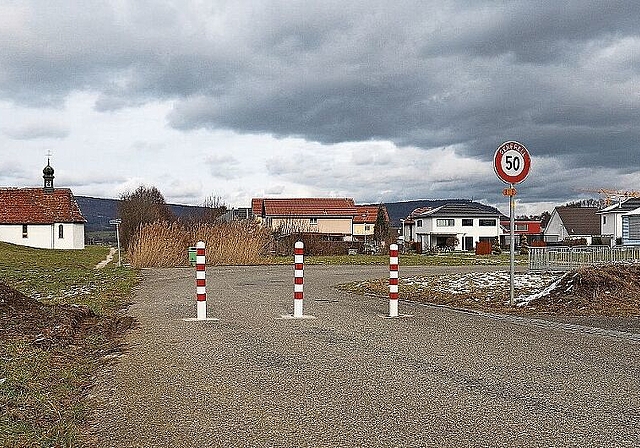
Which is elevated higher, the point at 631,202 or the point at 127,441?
the point at 631,202

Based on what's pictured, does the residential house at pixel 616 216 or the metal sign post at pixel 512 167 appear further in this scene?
the residential house at pixel 616 216

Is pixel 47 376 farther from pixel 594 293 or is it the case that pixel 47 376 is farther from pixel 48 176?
pixel 48 176

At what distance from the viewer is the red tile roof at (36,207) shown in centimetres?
7875

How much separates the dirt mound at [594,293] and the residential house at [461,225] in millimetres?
93529

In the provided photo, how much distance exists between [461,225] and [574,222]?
16.2 m

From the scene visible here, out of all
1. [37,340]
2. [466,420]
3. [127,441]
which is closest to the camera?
[127,441]

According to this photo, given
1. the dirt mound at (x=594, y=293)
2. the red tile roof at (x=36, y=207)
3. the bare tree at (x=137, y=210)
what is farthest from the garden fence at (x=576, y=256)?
the red tile roof at (x=36, y=207)

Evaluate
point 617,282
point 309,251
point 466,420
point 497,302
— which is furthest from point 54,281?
point 309,251

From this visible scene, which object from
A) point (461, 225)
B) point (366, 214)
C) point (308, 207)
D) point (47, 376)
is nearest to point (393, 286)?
point (47, 376)

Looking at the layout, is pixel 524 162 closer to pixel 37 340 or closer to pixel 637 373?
pixel 637 373

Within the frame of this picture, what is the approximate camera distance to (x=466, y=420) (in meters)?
5.21

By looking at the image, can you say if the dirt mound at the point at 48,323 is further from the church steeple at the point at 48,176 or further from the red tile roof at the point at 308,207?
the red tile roof at the point at 308,207

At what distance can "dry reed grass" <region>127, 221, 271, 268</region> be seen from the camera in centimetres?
3728

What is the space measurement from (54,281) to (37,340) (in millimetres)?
14789
